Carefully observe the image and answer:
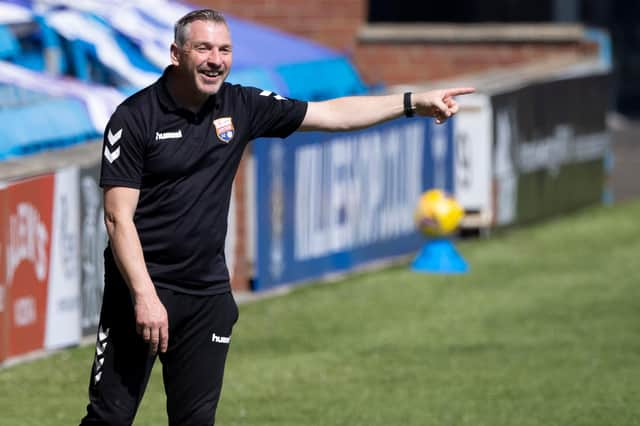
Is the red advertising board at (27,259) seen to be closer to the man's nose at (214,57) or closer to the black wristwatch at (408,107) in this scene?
the black wristwatch at (408,107)

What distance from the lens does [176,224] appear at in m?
5.79

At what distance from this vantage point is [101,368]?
19.0 feet

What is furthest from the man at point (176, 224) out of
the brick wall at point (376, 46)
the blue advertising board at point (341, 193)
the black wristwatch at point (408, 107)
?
the brick wall at point (376, 46)

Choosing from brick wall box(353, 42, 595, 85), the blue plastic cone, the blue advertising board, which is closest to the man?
the blue advertising board

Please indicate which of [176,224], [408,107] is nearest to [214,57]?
[176,224]

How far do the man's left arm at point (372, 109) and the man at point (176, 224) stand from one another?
0.18 metres

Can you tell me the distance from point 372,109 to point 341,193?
7.53 meters

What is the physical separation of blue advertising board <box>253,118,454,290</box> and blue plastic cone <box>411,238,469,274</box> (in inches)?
24.9

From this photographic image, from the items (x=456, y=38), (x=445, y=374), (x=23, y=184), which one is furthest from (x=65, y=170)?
(x=456, y=38)

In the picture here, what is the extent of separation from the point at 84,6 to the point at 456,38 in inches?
263

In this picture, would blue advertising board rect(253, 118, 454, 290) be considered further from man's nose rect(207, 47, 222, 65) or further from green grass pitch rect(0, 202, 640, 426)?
man's nose rect(207, 47, 222, 65)

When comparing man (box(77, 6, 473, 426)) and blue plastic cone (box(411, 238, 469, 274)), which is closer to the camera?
man (box(77, 6, 473, 426))

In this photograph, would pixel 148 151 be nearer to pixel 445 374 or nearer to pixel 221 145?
pixel 221 145

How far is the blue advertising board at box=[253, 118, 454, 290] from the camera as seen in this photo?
42.4ft
